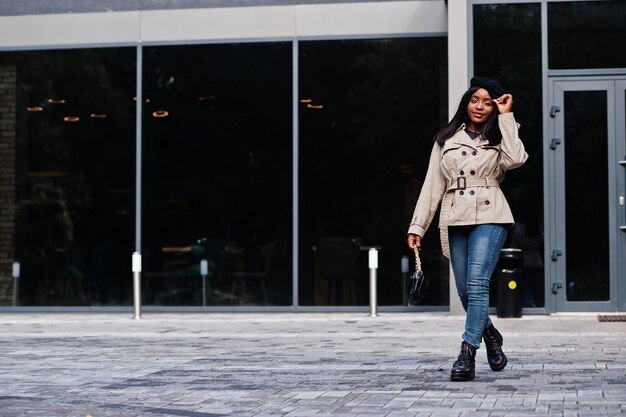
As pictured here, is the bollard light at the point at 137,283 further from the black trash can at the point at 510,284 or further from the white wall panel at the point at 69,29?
the black trash can at the point at 510,284

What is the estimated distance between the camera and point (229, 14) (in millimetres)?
17047

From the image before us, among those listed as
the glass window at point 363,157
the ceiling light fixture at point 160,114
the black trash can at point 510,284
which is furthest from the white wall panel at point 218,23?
the black trash can at point 510,284

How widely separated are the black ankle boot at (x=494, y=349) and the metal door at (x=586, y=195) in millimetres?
7558

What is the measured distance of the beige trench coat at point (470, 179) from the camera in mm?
7668

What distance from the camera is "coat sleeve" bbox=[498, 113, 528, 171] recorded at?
7645 millimetres

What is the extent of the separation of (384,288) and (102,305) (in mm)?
4023

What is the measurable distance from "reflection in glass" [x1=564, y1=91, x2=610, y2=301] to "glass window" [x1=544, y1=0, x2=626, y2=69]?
0.42 metres

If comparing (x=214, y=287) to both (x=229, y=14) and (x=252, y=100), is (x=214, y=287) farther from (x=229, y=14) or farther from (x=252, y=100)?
(x=229, y=14)

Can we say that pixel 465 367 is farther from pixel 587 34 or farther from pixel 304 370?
pixel 587 34

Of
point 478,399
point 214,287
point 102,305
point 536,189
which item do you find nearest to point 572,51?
point 536,189

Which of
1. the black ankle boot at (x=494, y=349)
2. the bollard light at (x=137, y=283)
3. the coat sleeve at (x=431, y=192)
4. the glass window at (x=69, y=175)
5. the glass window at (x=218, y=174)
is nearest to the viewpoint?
the coat sleeve at (x=431, y=192)

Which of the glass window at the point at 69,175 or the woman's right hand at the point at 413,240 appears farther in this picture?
the glass window at the point at 69,175

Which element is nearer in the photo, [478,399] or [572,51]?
[478,399]

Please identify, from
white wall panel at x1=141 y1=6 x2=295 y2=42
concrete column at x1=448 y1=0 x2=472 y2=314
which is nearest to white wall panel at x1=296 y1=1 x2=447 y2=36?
white wall panel at x1=141 y1=6 x2=295 y2=42
